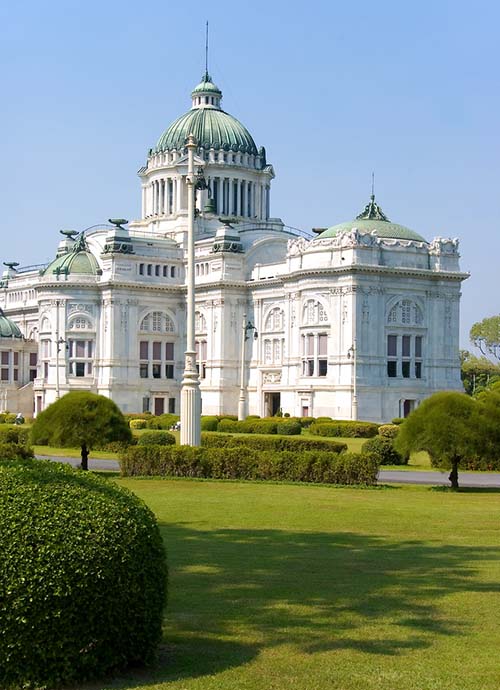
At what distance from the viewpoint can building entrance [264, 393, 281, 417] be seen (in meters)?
103

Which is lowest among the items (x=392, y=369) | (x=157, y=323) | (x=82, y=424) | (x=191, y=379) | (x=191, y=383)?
(x=82, y=424)

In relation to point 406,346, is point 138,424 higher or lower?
lower

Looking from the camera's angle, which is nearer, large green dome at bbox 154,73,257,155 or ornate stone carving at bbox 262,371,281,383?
ornate stone carving at bbox 262,371,281,383

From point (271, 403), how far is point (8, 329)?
119 ft

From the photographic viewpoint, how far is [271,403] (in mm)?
103125

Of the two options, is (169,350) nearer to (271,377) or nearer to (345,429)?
(271,377)

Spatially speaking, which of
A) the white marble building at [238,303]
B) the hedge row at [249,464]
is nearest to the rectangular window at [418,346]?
the white marble building at [238,303]

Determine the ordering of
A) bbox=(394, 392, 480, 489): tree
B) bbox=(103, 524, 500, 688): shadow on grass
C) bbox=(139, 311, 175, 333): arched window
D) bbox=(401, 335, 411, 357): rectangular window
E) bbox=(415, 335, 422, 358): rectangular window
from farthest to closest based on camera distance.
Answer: bbox=(139, 311, 175, 333): arched window → bbox=(415, 335, 422, 358): rectangular window → bbox=(401, 335, 411, 357): rectangular window → bbox=(394, 392, 480, 489): tree → bbox=(103, 524, 500, 688): shadow on grass

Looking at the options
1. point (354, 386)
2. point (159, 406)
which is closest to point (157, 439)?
point (354, 386)

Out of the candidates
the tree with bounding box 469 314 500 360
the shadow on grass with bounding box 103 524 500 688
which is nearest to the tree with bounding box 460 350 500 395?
the tree with bounding box 469 314 500 360

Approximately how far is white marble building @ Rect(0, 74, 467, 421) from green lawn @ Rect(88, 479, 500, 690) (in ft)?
208

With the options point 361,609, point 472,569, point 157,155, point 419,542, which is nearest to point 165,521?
point 419,542

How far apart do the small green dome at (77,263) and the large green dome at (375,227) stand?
25670 mm

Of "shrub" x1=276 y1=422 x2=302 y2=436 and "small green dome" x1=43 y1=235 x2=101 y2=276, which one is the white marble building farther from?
"shrub" x1=276 y1=422 x2=302 y2=436
